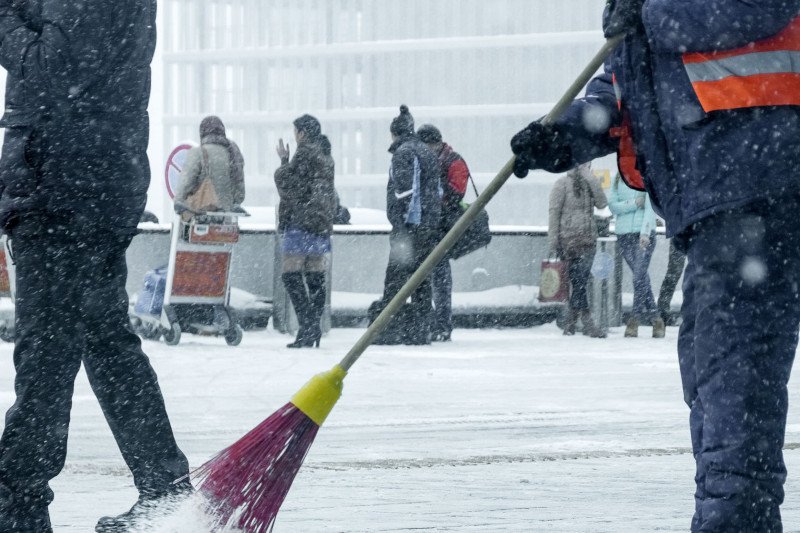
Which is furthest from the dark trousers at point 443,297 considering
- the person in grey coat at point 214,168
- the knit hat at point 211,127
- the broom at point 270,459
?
the broom at point 270,459

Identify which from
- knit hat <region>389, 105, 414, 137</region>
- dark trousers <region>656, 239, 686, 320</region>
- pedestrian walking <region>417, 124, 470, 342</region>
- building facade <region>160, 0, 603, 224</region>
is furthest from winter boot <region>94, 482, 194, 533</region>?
building facade <region>160, 0, 603, 224</region>

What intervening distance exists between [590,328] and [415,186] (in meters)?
2.58

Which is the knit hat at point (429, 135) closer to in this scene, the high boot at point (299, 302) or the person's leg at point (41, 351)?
the high boot at point (299, 302)

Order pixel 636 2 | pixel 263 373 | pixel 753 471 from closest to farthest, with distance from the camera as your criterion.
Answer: pixel 753 471
pixel 636 2
pixel 263 373

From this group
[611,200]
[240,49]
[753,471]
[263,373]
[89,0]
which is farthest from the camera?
[240,49]

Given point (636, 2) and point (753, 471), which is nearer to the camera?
point (753, 471)

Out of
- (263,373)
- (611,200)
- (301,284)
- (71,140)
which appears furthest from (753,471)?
(611,200)

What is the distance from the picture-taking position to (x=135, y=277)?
45.8ft

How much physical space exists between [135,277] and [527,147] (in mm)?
10927

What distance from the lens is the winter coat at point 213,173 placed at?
1221 cm

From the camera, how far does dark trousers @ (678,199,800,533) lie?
2.96m

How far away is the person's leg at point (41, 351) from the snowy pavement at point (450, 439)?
13.0 inches

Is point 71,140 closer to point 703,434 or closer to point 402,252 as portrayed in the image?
point 703,434

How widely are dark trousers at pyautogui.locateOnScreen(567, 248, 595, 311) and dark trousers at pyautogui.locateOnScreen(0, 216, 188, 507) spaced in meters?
9.89
